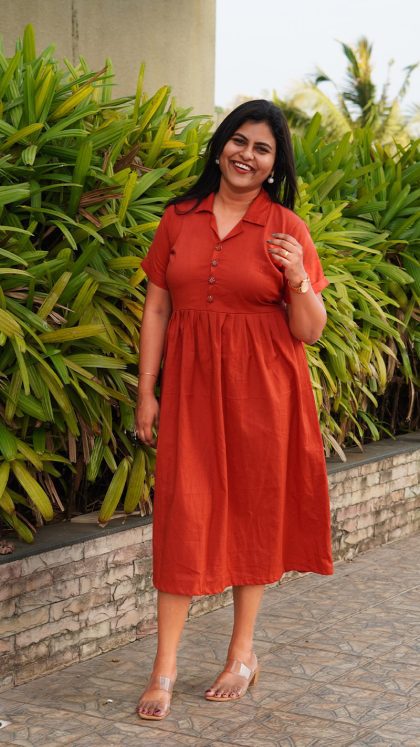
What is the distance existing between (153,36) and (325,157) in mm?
3172

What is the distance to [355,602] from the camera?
198 inches

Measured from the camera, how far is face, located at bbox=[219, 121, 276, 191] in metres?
3.63

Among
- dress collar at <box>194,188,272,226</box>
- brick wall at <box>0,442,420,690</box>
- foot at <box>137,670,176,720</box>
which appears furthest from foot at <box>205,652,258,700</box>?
dress collar at <box>194,188,272,226</box>

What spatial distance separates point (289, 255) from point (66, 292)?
1083 mm

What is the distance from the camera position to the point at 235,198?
12.1 ft

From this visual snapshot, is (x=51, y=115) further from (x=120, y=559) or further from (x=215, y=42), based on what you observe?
(x=215, y=42)

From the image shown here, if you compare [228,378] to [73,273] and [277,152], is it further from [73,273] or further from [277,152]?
[73,273]

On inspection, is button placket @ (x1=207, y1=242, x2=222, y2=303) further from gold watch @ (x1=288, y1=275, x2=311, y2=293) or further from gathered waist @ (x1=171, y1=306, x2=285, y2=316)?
gold watch @ (x1=288, y1=275, x2=311, y2=293)

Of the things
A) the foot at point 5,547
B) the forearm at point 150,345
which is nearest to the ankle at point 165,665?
the foot at point 5,547

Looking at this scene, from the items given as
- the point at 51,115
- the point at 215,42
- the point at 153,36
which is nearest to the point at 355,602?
the point at 51,115

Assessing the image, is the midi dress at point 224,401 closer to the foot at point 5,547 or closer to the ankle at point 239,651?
the ankle at point 239,651

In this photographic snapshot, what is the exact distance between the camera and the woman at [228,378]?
362 cm

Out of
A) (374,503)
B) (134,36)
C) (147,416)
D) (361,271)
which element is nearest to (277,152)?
(147,416)

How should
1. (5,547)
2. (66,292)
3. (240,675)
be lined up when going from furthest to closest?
(66,292), (5,547), (240,675)
